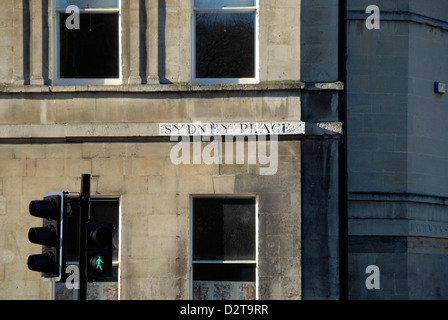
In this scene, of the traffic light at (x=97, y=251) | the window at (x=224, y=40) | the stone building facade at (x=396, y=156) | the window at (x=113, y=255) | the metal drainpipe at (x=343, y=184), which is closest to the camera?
the traffic light at (x=97, y=251)

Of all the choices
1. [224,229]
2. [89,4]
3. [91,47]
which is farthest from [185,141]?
[89,4]

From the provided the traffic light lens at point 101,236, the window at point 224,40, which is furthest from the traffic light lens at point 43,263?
the window at point 224,40

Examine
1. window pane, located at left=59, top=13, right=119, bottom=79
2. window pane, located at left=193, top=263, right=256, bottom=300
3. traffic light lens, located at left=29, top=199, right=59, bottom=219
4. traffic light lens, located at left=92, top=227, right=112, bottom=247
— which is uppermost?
window pane, located at left=59, top=13, right=119, bottom=79

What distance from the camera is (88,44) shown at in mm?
20781

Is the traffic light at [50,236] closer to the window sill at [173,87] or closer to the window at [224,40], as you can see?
the window sill at [173,87]

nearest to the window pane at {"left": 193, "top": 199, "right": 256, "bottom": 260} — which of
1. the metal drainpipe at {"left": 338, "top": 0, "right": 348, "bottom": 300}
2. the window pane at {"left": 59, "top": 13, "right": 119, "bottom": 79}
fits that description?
the metal drainpipe at {"left": 338, "top": 0, "right": 348, "bottom": 300}

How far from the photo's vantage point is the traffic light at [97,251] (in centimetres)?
1612

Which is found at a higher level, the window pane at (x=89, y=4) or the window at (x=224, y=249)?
the window pane at (x=89, y=4)

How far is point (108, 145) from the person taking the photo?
66.3 feet

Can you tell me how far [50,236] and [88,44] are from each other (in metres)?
5.63

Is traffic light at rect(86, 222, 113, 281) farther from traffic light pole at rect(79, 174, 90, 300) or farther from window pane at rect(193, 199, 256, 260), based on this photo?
window pane at rect(193, 199, 256, 260)

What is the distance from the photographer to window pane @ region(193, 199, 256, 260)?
2005cm
